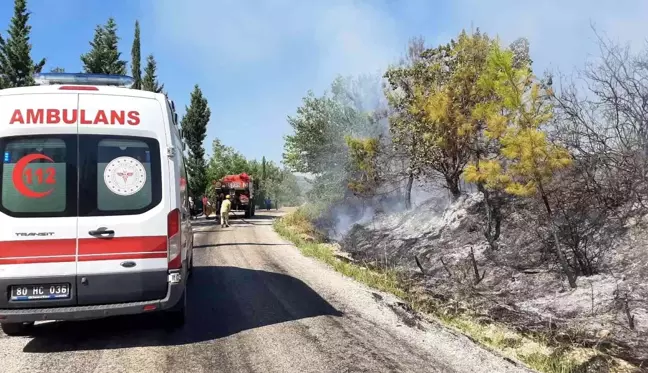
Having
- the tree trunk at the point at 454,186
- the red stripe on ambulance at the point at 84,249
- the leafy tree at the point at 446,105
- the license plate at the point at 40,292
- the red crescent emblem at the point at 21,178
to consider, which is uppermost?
the leafy tree at the point at 446,105

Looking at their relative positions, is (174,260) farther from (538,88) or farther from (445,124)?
(445,124)

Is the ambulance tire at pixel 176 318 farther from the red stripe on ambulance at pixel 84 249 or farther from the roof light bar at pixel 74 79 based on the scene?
the roof light bar at pixel 74 79

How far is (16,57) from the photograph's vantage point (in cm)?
2688

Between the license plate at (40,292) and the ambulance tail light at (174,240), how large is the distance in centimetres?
103

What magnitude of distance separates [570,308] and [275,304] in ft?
21.2

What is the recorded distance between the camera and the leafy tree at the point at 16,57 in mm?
26766

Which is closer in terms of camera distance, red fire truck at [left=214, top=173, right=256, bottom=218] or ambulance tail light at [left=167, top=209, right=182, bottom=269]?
ambulance tail light at [left=167, top=209, right=182, bottom=269]

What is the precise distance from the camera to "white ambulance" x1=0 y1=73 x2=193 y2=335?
475 cm

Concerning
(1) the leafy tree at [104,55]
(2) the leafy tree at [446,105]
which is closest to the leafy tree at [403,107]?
(2) the leafy tree at [446,105]

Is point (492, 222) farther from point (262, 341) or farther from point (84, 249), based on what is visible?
point (84, 249)

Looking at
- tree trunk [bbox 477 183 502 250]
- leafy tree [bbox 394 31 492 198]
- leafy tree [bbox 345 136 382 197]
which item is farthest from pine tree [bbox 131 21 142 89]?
tree trunk [bbox 477 183 502 250]

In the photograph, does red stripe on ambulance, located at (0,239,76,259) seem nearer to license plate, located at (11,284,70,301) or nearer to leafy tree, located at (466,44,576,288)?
license plate, located at (11,284,70,301)

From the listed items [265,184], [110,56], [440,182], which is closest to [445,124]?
[440,182]

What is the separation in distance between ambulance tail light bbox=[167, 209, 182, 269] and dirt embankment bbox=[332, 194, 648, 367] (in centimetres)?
497
